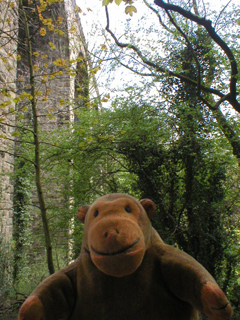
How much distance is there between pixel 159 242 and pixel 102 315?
521 millimetres

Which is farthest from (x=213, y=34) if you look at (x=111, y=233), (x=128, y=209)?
(x=111, y=233)

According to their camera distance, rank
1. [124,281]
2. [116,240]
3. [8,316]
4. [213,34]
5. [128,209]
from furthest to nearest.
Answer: [213,34] < [8,316] < [128,209] < [124,281] < [116,240]

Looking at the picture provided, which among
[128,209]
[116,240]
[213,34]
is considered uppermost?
[213,34]

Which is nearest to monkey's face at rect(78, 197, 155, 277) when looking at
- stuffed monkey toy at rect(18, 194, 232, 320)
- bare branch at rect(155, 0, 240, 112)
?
stuffed monkey toy at rect(18, 194, 232, 320)

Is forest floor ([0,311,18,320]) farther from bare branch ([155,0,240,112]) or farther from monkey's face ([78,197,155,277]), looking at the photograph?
bare branch ([155,0,240,112])

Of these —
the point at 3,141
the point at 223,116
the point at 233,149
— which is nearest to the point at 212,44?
the point at 223,116

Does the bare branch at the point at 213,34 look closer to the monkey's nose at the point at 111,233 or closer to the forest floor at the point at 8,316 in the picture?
the monkey's nose at the point at 111,233

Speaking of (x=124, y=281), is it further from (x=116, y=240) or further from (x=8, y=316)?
(x=8, y=316)

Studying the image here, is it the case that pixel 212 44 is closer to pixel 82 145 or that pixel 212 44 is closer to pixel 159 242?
pixel 82 145

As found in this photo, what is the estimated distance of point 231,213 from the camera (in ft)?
14.6

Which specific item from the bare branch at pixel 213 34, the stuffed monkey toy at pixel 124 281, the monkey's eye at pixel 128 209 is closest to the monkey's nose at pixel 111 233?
the stuffed monkey toy at pixel 124 281

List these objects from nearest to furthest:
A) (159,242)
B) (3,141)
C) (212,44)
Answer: (159,242), (3,141), (212,44)

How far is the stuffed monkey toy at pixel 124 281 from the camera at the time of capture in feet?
4.95

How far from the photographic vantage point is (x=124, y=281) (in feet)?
5.35
